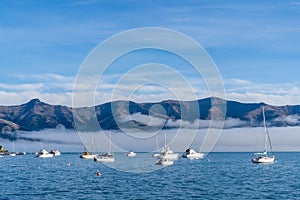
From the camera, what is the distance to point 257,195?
3725 inches

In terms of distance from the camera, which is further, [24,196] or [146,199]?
[24,196]

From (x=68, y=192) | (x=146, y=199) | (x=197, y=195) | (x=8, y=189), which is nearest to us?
(x=146, y=199)

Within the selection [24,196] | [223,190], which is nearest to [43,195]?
[24,196]

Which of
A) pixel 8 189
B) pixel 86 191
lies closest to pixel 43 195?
pixel 86 191

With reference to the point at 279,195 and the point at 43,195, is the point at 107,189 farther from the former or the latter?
the point at 279,195

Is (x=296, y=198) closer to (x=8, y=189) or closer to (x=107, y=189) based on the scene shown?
(x=107, y=189)

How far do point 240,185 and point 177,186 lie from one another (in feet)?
50.4

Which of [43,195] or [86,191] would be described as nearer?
[43,195]

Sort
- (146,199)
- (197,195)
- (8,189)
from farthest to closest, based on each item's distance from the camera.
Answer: (8,189), (197,195), (146,199)

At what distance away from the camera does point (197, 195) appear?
93438 millimetres

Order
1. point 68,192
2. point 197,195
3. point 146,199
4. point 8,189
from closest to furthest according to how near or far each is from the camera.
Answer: point 146,199 → point 197,195 → point 68,192 → point 8,189

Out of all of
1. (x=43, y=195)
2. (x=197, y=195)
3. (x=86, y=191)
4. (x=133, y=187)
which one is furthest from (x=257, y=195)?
(x=43, y=195)

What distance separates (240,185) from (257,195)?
773 inches

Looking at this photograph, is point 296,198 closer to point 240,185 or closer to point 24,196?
point 240,185
